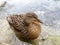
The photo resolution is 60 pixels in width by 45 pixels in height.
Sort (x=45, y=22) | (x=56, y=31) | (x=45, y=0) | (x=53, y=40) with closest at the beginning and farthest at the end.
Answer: (x=53, y=40)
(x=56, y=31)
(x=45, y=22)
(x=45, y=0)

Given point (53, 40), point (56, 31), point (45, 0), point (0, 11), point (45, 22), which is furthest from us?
point (45, 0)

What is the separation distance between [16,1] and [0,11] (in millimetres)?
884

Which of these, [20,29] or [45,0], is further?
[45,0]

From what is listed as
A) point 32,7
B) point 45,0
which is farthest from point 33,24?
point 45,0

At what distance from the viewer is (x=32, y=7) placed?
686 centimetres

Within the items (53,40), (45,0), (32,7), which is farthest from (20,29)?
(45,0)

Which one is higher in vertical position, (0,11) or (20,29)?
(20,29)

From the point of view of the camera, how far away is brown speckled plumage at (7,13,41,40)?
5070 millimetres

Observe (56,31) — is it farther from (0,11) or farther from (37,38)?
(0,11)

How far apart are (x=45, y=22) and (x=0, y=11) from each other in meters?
1.68

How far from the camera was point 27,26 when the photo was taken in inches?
203

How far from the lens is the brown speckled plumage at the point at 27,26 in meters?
5.07

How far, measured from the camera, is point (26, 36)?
505 centimetres

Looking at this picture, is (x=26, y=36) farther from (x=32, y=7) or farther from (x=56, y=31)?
(x=32, y=7)
